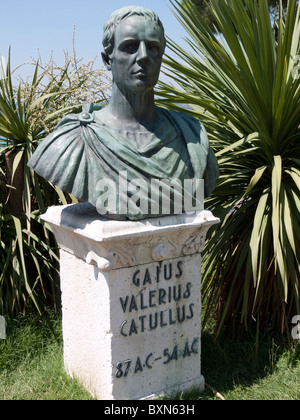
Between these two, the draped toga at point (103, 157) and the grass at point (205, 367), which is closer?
the draped toga at point (103, 157)

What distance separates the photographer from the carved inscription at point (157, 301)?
8.03 feet

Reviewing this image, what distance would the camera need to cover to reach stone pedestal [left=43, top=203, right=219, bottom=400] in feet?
7.75

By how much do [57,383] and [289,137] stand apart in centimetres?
194

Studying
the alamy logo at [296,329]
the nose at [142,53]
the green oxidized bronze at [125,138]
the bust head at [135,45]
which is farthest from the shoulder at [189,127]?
the alamy logo at [296,329]

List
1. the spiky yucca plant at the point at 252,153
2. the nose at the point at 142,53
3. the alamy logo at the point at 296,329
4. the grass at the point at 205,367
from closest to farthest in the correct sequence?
1. the nose at the point at 142,53
2. the grass at the point at 205,367
3. the spiky yucca plant at the point at 252,153
4. the alamy logo at the point at 296,329

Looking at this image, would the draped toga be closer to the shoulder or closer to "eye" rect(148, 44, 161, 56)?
the shoulder

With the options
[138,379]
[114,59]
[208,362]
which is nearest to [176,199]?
[114,59]

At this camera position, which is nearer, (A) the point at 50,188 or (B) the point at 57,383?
(B) the point at 57,383

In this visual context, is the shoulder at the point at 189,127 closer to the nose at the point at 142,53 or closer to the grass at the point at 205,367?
the nose at the point at 142,53

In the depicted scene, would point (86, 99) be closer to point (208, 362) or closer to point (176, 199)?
point (176, 199)

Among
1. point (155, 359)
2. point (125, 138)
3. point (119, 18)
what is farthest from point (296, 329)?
point (119, 18)

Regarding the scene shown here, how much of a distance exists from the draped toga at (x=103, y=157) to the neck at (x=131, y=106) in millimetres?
70

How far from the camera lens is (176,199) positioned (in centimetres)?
243

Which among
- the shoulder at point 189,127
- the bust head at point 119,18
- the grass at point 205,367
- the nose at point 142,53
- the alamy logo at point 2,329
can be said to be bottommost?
the grass at point 205,367
